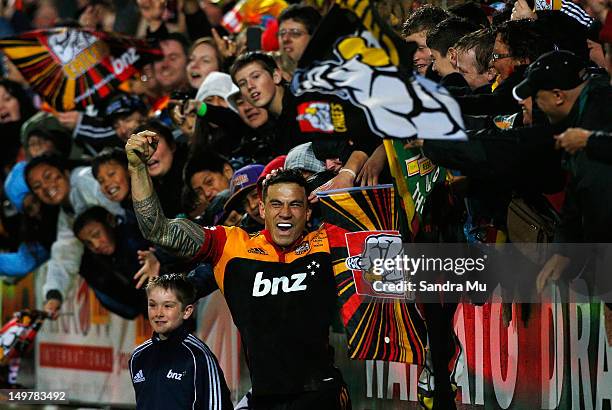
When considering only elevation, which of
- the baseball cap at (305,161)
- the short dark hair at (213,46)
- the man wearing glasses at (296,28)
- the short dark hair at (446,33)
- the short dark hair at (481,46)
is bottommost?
the baseball cap at (305,161)

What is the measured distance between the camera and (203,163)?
955 centimetres

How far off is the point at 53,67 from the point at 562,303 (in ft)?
20.8

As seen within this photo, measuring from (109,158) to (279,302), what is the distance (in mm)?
3455

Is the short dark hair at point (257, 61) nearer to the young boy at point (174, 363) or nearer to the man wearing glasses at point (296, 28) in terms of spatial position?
the man wearing glasses at point (296, 28)

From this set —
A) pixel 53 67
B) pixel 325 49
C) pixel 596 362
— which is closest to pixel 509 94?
pixel 325 49

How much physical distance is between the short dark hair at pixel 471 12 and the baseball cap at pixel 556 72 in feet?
5.66

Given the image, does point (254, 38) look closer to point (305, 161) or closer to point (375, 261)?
point (305, 161)

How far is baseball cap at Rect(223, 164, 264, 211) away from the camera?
8523 mm

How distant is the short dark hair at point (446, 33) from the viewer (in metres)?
7.55

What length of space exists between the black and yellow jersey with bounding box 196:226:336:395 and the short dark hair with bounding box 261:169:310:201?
270 millimetres

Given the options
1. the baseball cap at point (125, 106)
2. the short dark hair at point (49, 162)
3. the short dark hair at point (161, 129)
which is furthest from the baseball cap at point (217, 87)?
the short dark hair at point (49, 162)

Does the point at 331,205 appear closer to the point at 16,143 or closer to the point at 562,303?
the point at 562,303

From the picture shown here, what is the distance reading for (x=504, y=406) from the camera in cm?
729

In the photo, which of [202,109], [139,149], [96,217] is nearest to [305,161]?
[139,149]
